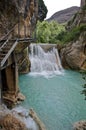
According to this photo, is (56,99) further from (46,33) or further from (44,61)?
(46,33)

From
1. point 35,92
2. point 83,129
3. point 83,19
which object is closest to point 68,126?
point 83,129

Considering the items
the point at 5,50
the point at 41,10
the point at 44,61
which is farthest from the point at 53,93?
the point at 41,10

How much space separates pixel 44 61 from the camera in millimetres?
31250

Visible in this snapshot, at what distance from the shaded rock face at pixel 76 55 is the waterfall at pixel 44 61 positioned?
1.12 meters

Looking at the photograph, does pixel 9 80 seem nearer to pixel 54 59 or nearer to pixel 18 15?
pixel 18 15

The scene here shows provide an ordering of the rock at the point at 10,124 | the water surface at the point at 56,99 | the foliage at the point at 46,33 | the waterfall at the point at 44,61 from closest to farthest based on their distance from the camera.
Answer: the rock at the point at 10,124, the water surface at the point at 56,99, the waterfall at the point at 44,61, the foliage at the point at 46,33

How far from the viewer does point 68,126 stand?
1230 cm

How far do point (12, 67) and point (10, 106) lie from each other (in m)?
2.17

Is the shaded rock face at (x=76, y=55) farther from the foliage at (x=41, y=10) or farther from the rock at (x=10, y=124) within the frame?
the foliage at (x=41, y=10)

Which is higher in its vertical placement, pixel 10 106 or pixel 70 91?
pixel 10 106

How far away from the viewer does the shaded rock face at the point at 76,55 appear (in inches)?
1217

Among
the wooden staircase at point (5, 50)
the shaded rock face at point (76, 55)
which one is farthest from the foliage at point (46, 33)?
the wooden staircase at point (5, 50)

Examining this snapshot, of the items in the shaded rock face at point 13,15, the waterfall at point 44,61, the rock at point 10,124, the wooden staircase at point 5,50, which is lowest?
the waterfall at point 44,61

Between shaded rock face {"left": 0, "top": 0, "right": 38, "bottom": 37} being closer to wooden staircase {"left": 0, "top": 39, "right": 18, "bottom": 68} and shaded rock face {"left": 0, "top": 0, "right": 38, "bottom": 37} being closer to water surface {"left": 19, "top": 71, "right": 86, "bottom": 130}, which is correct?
wooden staircase {"left": 0, "top": 39, "right": 18, "bottom": 68}
